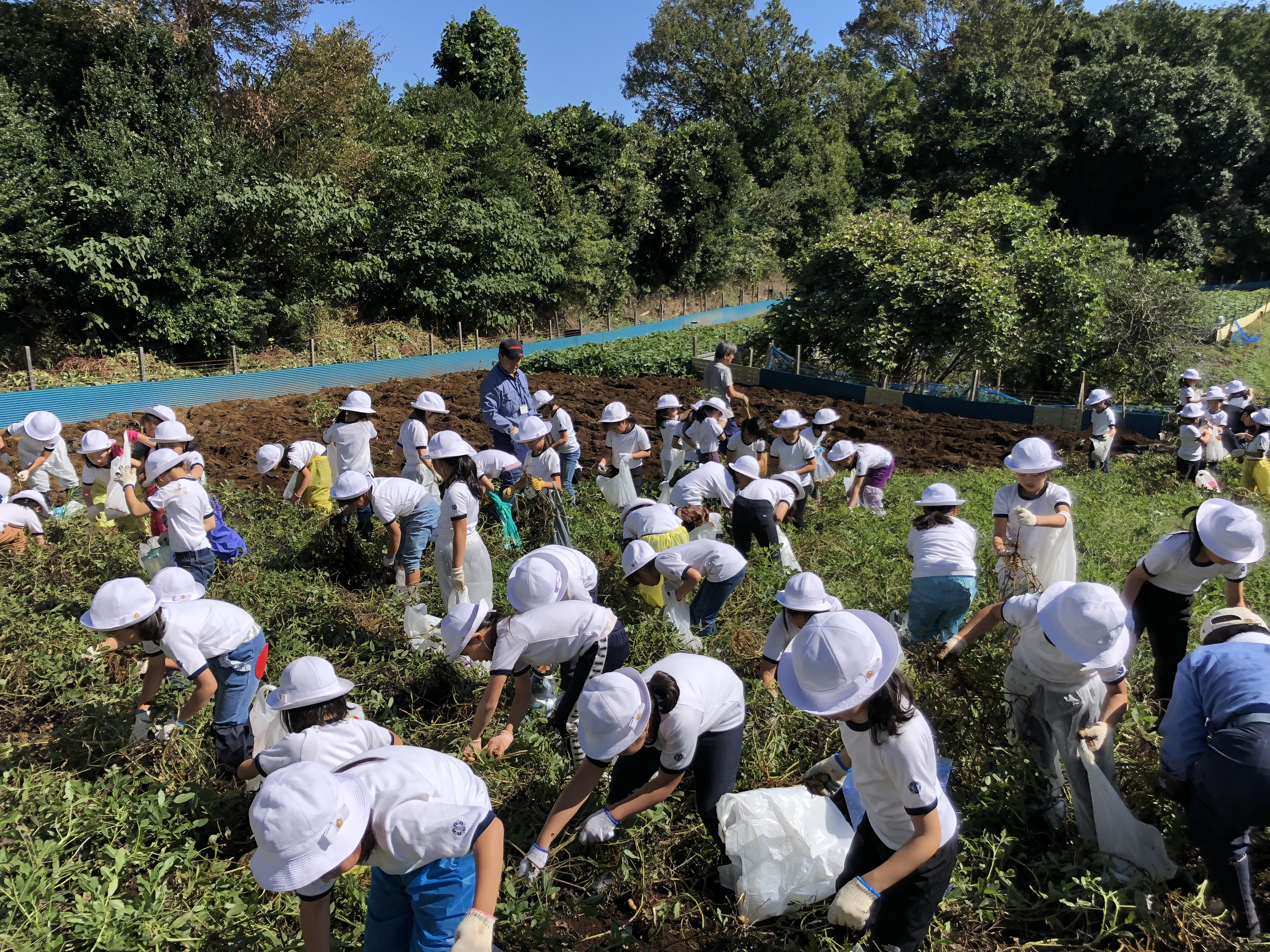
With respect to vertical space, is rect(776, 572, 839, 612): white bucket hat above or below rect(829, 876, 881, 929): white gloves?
above

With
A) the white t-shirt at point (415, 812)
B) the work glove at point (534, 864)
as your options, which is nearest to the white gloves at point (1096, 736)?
the work glove at point (534, 864)

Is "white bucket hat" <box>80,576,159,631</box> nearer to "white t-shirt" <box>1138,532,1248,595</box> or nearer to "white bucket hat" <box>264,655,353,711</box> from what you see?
"white bucket hat" <box>264,655,353,711</box>

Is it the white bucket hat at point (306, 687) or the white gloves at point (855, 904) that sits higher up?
the white bucket hat at point (306, 687)

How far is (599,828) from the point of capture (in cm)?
305

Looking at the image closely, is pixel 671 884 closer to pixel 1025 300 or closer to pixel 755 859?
pixel 755 859

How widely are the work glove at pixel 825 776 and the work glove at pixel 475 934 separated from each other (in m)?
1.30

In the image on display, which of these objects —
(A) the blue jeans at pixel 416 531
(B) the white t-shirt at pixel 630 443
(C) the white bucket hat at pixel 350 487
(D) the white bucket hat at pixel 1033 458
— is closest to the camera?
(D) the white bucket hat at pixel 1033 458

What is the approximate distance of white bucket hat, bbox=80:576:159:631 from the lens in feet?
11.1

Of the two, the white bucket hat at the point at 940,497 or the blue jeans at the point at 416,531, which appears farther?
the blue jeans at the point at 416,531

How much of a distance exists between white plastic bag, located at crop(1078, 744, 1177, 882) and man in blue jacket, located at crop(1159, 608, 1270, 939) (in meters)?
0.14

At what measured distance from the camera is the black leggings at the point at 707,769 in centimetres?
314

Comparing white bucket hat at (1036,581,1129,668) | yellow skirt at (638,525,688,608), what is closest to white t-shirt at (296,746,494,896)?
white bucket hat at (1036,581,1129,668)

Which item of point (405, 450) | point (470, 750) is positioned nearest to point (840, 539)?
point (405, 450)

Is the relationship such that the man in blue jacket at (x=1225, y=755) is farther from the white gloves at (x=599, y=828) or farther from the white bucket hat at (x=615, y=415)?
the white bucket hat at (x=615, y=415)
